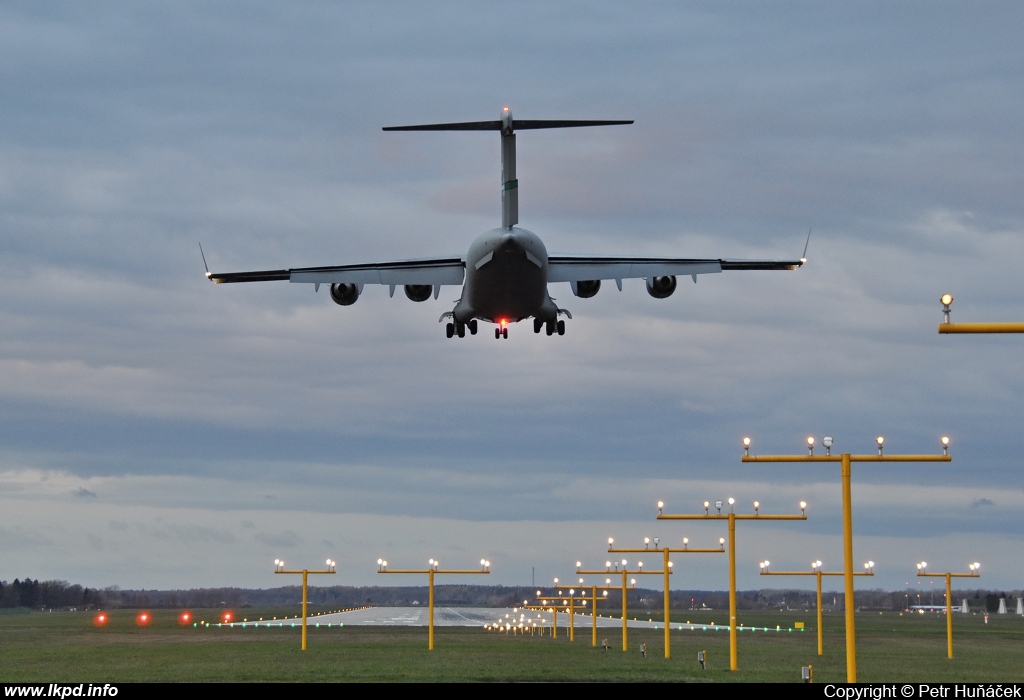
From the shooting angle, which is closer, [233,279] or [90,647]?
[233,279]

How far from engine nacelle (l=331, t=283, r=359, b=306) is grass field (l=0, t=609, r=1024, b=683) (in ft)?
55.7

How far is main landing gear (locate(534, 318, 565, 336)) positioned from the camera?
53.7m

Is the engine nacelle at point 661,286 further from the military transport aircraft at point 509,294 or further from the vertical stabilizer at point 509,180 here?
the vertical stabilizer at point 509,180

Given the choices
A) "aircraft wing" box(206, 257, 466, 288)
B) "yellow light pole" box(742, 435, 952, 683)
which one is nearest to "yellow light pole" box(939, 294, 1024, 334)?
"yellow light pole" box(742, 435, 952, 683)

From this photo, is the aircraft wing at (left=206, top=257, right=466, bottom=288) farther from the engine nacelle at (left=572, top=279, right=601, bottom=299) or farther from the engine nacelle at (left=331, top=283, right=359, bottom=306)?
the engine nacelle at (left=572, top=279, right=601, bottom=299)

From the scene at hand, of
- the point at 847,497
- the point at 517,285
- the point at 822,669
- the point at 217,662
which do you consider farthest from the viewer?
the point at 217,662

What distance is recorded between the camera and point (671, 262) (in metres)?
53.6

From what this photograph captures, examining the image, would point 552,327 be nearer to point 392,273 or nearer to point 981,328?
point 392,273

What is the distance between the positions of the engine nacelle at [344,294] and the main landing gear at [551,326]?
24.6 ft

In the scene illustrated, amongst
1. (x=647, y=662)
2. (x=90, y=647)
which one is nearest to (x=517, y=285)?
(x=647, y=662)

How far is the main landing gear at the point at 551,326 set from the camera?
53656 millimetres

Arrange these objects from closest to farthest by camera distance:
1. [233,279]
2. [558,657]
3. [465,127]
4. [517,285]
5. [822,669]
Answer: [517,285] → [465,127] → [233,279] → [822,669] → [558,657]

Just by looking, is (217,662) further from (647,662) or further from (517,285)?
(517,285)
